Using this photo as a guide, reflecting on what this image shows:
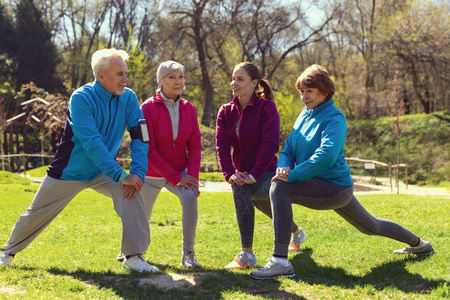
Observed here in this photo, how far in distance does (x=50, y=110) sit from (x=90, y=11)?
1893cm

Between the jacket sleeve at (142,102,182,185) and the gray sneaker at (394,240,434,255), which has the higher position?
the jacket sleeve at (142,102,182,185)

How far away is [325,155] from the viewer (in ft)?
13.3

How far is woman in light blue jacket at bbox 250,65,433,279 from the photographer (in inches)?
161

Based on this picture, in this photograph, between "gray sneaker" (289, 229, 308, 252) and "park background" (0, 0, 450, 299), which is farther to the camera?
"gray sneaker" (289, 229, 308, 252)

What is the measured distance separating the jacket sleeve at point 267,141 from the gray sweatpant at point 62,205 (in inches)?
47.1

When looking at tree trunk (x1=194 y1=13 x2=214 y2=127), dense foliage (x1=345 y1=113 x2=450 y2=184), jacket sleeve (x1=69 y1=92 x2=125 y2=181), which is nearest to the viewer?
jacket sleeve (x1=69 y1=92 x2=125 y2=181)

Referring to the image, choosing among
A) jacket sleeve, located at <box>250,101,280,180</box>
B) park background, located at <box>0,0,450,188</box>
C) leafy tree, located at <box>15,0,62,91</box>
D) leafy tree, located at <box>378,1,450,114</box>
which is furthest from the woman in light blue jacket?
leafy tree, located at <box>15,0,62,91</box>

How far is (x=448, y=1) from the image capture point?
98.3 feet

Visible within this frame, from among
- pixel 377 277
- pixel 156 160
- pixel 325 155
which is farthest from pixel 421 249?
pixel 156 160

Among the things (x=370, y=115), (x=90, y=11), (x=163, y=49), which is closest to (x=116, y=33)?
(x=90, y=11)

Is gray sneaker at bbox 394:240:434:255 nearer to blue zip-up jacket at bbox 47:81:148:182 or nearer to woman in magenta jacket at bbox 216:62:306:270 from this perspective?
woman in magenta jacket at bbox 216:62:306:270

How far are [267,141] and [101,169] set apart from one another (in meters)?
1.65

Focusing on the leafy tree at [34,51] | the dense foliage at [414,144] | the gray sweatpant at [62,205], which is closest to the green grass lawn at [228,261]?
the gray sweatpant at [62,205]

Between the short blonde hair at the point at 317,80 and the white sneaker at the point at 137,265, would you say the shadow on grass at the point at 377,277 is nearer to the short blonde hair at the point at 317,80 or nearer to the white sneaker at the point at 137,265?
the white sneaker at the point at 137,265
